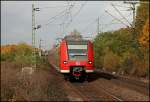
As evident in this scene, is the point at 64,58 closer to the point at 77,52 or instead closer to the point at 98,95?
the point at 77,52

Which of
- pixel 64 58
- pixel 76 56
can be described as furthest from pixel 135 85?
pixel 64 58

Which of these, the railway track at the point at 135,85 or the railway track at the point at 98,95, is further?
the railway track at the point at 135,85

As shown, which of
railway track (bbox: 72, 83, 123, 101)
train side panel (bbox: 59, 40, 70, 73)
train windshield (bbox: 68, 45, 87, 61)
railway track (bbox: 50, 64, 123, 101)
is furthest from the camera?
train windshield (bbox: 68, 45, 87, 61)

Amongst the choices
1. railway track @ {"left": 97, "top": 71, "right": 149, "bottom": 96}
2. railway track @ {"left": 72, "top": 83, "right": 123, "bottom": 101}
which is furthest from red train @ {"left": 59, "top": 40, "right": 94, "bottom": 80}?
railway track @ {"left": 72, "top": 83, "right": 123, "bottom": 101}

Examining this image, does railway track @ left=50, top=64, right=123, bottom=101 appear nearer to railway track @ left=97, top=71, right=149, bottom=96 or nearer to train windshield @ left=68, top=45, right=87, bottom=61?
railway track @ left=97, top=71, right=149, bottom=96

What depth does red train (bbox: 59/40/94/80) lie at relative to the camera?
26938mm

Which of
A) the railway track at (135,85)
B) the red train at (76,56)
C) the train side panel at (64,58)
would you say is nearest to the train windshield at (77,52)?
the red train at (76,56)

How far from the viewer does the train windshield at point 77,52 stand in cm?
2702

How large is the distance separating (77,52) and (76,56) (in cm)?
34

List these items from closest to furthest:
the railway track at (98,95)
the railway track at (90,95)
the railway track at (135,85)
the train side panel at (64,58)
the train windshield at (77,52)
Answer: the railway track at (98,95), the railway track at (90,95), the railway track at (135,85), the train side panel at (64,58), the train windshield at (77,52)

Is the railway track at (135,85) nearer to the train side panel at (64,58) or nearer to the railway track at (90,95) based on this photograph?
the railway track at (90,95)

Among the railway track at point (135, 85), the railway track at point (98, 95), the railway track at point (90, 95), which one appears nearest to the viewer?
the railway track at point (98, 95)

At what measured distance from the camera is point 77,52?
2698cm

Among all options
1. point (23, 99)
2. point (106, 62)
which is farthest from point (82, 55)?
point (106, 62)
